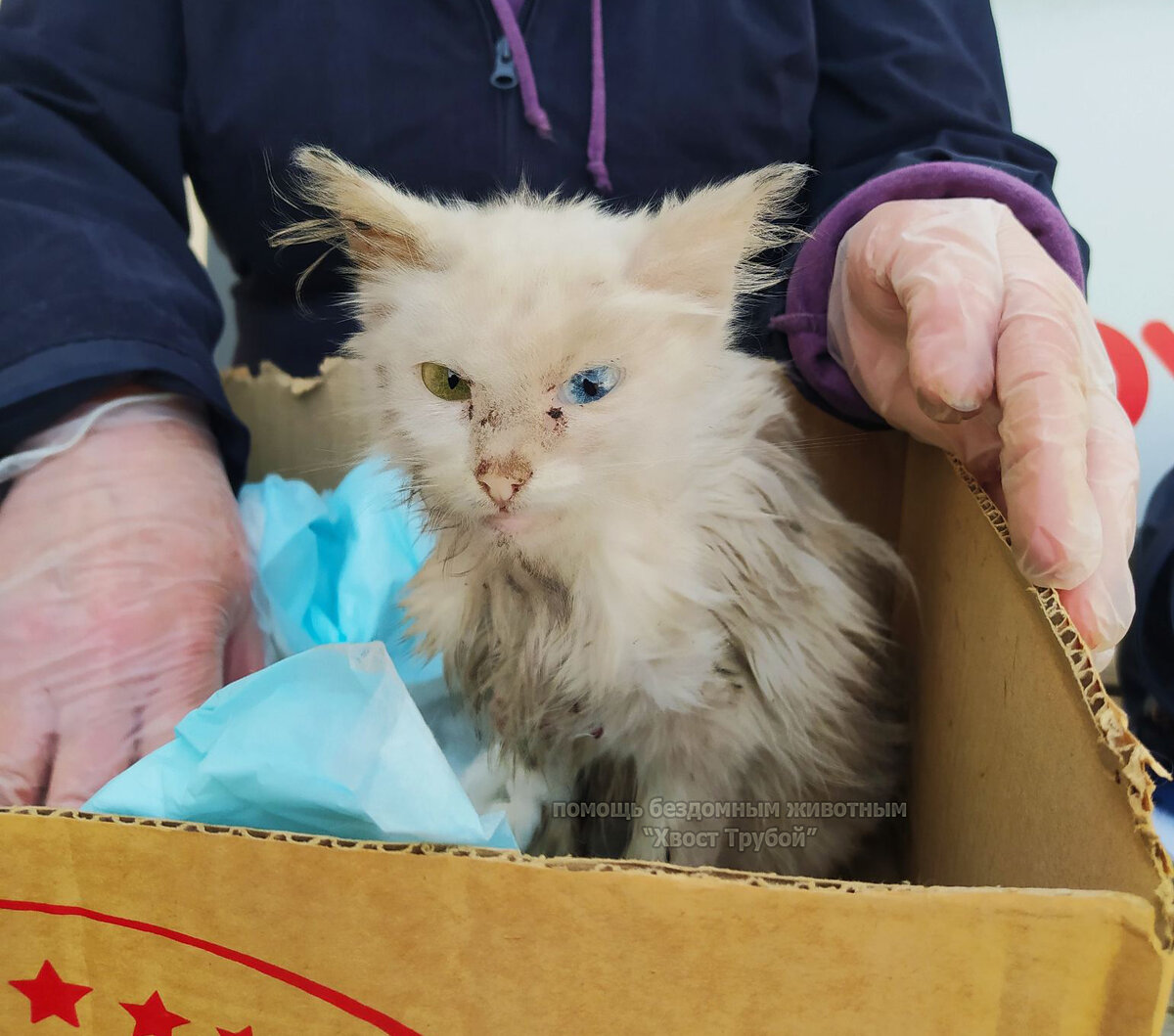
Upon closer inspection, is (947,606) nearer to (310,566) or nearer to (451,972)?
(451,972)

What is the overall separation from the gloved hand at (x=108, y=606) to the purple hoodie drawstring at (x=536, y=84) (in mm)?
457

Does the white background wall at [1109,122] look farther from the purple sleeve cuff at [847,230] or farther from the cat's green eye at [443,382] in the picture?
the cat's green eye at [443,382]

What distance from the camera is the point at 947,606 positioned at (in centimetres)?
65

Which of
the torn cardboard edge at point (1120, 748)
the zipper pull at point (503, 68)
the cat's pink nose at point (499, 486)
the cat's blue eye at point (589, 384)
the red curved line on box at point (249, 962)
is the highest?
the zipper pull at point (503, 68)

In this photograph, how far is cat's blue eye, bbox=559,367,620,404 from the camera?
1.49 feet

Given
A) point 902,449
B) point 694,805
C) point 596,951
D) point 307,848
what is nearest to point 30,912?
point 307,848

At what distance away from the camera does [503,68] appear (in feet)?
2.71

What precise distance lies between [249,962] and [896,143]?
88 centimetres

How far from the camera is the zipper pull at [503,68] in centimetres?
83

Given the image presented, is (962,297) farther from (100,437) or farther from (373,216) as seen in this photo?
(100,437)

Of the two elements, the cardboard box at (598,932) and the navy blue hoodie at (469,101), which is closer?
the cardboard box at (598,932)

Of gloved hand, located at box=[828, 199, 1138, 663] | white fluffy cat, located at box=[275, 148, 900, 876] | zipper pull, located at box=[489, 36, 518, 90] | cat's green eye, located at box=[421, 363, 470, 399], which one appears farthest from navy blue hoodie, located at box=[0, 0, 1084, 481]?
cat's green eye, located at box=[421, 363, 470, 399]

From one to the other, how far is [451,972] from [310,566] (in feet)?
1.92

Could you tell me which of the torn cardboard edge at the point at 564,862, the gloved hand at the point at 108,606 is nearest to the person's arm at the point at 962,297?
the torn cardboard edge at the point at 564,862
